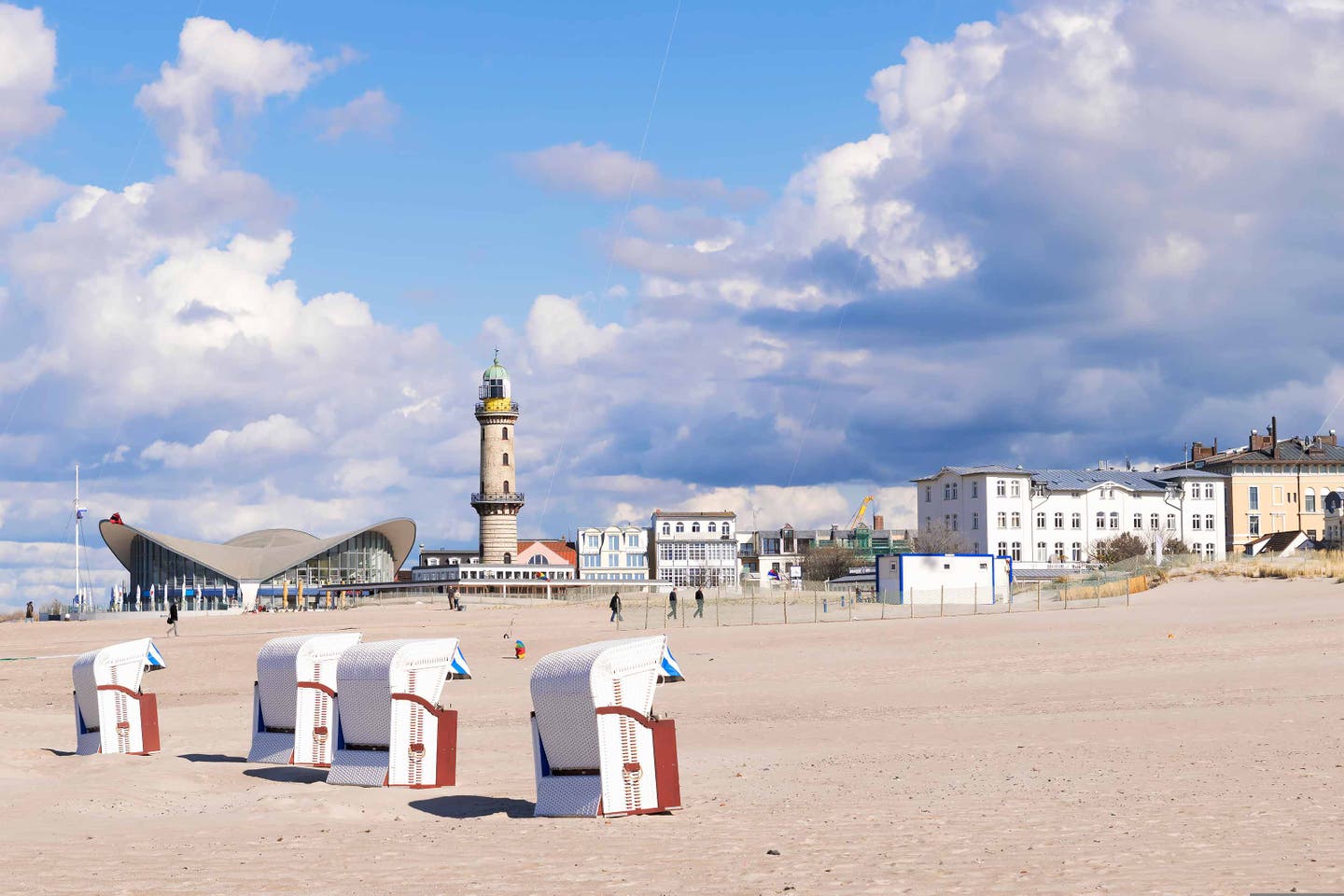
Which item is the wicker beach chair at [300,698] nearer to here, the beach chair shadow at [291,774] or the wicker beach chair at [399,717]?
the beach chair shadow at [291,774]

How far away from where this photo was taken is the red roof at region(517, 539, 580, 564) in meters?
127

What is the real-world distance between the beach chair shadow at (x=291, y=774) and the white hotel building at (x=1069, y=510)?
91451 millimetres

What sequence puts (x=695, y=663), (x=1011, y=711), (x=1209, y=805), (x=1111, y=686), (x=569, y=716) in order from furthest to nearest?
(x=695, y=663)
(x=1111, y=686)
(x=1011, y=711)
(x=569, y=716)
(x=1209, y=805)

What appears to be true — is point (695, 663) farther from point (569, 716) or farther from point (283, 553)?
point (283, 553)

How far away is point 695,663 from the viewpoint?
33.8 m

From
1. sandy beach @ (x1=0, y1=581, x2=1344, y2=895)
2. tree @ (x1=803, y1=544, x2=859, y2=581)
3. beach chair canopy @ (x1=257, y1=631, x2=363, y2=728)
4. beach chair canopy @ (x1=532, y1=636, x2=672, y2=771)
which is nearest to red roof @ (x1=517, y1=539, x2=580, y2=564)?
tree @ (x1=803, y1=544, x2=859, y2=581)

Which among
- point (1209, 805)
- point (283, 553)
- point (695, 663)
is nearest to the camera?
point (1209, 805)

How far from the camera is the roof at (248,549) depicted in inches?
4412

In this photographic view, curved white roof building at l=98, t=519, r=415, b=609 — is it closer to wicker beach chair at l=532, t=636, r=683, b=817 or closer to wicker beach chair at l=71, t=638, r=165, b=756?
wicker beach chair at l=71, t=638, r=165, b=756

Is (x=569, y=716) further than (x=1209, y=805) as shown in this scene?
Yes

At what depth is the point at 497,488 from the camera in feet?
393

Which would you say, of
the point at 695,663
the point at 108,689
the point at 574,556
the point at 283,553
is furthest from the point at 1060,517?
the point at 108,689

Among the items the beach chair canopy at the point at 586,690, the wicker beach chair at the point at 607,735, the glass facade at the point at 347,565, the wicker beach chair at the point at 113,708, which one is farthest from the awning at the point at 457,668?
the glass facade at the point at 347,565

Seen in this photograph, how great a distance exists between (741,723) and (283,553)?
329 feet
